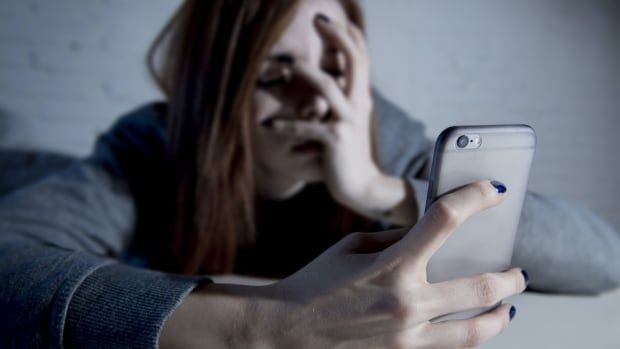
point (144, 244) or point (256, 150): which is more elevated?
point (256, 150)

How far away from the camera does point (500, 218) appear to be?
263 millimetres

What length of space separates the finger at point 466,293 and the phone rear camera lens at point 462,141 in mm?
72

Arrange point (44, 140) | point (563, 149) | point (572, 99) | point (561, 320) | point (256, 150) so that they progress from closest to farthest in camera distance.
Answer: point (561, 320), point (256, 150), point (563, 149), point (572, 99), point (44, 140)

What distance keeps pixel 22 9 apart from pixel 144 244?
2.13 ft

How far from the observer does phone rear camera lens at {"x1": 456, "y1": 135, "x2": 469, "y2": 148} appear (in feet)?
0.73

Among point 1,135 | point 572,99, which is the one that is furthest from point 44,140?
point 572,99

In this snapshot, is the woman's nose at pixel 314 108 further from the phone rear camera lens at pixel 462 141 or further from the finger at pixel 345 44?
the phone rear camera lens at pixel 462 141

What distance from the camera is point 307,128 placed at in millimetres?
498

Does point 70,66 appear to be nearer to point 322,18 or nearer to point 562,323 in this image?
point 322,18

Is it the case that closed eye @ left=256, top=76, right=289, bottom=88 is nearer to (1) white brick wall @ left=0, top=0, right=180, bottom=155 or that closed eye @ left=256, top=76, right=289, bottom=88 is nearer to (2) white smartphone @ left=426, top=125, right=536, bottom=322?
(2) white smartphone @ left=426, top=125, right=536, bottom=322

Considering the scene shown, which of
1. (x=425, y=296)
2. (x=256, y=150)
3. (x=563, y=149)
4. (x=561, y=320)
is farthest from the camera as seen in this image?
(x=563, y=149)

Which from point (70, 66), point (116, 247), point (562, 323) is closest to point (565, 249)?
point (562, 323)

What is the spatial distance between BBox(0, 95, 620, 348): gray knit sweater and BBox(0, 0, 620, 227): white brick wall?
0.36 meters

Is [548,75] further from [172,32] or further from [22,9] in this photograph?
[22,9]
